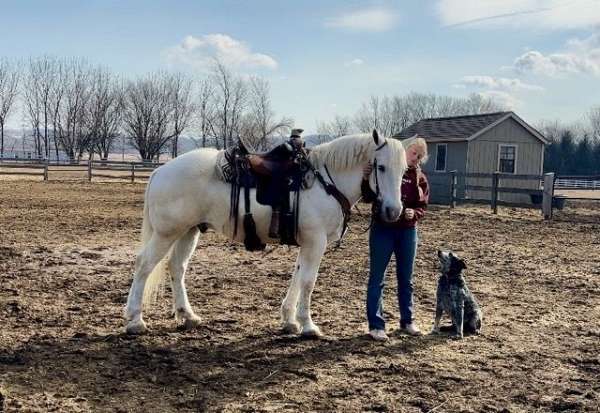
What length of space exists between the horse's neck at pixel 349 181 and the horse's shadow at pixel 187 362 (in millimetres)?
1282

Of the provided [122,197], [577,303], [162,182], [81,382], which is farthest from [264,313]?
[122,197]

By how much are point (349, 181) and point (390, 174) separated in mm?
461

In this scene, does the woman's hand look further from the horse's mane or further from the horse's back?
the horse's back

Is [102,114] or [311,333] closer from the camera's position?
[311,333]

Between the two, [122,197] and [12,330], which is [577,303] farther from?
[122,197]

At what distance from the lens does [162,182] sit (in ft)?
17.1

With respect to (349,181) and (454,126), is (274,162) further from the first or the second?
(454,126)

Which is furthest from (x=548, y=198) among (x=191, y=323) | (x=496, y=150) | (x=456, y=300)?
(x=191, y=323)

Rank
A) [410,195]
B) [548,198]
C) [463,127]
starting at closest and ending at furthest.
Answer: [410,195], [548,198], [463,127]

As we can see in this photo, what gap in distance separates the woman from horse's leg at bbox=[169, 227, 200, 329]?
1.65m

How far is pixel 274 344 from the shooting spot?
4930mm

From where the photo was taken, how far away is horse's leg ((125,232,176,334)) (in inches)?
203

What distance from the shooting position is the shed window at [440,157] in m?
25.2

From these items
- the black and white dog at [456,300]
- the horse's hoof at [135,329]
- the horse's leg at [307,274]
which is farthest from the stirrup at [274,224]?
the black and white dog at [456,300]
